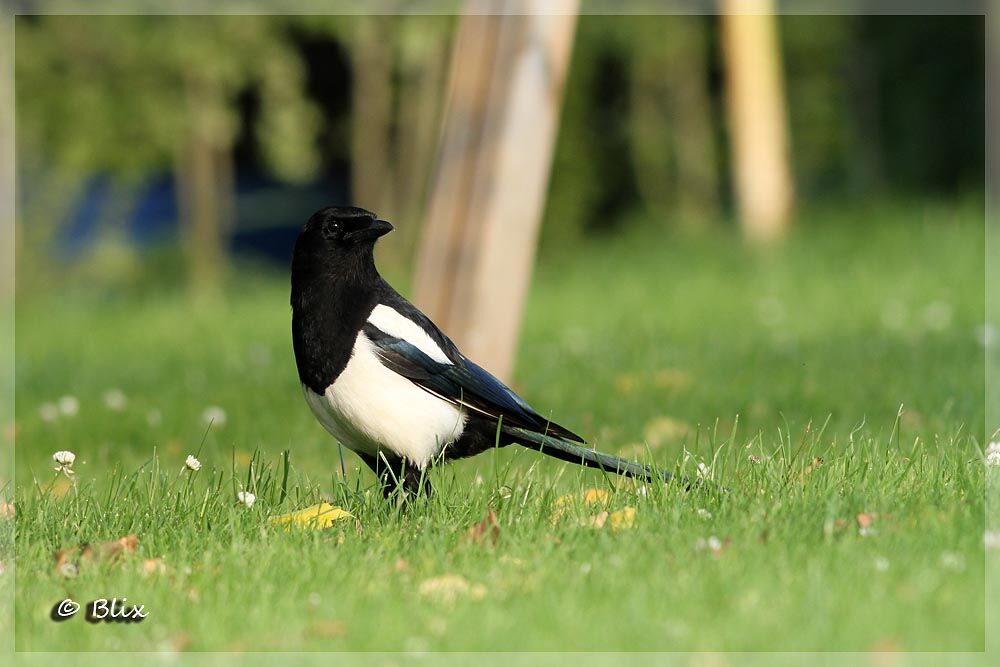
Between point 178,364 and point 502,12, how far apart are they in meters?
3.91

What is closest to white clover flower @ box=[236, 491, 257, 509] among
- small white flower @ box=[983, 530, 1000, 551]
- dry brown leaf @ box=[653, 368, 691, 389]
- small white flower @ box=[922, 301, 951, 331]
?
small white flower @ box=[983, 530, 1000, 551]

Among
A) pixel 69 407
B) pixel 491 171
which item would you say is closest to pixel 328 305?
pixel 491 171

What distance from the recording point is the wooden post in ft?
24.0

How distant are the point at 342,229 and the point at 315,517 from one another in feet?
3.07

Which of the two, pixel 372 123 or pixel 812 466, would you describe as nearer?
pixel 812 466

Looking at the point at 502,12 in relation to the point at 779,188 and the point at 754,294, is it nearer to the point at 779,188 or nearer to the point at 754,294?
the point at 754,294

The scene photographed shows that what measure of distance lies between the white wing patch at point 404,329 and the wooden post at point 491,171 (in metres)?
3.14

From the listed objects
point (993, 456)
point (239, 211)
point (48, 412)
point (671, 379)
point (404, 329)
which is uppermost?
point (404, 329)

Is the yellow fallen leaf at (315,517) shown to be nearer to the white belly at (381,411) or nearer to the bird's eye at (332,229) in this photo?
the white belly at (381,411)

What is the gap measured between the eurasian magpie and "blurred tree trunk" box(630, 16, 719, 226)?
14.7 meters

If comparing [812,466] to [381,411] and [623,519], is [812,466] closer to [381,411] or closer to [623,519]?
[623,519]

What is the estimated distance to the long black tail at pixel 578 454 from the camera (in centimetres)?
435

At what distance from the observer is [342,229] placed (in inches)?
169

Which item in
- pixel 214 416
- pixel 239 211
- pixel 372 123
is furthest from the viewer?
pixel 239 211
